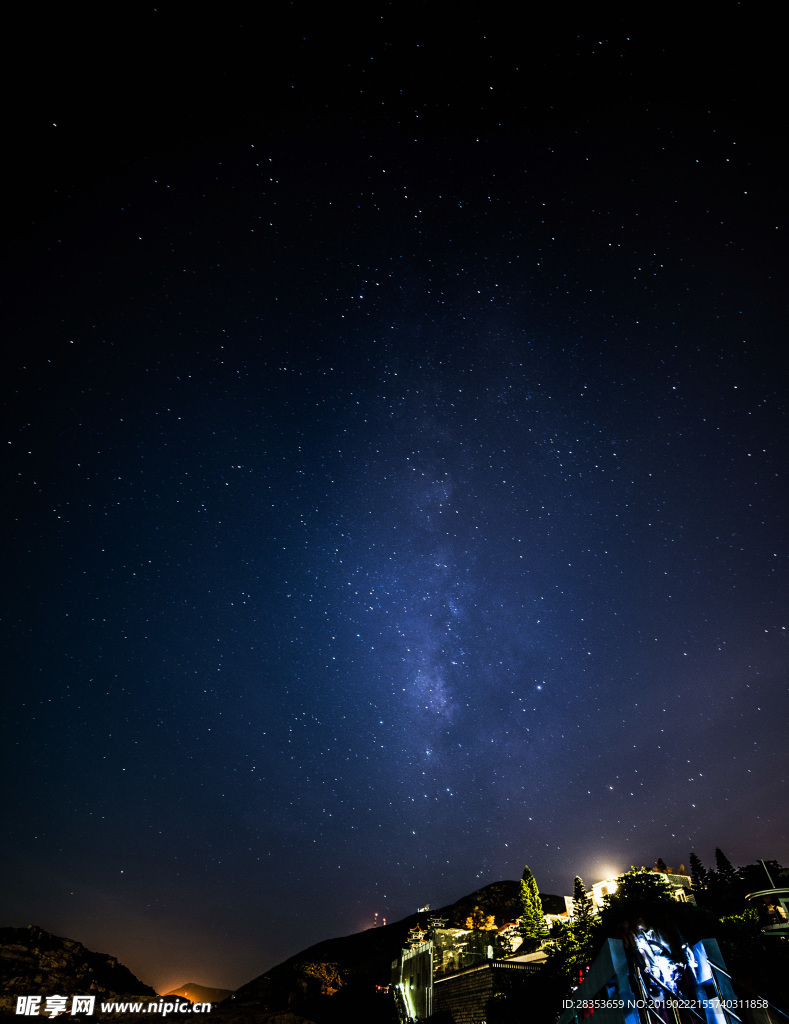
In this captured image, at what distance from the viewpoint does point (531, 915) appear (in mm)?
48031

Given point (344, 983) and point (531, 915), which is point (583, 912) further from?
point (344, 983)

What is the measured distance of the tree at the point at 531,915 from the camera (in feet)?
137

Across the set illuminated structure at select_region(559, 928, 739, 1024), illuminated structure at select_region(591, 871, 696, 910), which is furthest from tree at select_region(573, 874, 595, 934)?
illuminated structure at select_region(559, 928, 739, 1024)

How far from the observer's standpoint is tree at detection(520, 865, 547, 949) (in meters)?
41.7

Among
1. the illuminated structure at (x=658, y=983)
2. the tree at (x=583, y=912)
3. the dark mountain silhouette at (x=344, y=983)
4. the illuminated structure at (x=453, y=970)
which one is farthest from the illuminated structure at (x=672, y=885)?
the illuminated structure at (x=658, y=983)

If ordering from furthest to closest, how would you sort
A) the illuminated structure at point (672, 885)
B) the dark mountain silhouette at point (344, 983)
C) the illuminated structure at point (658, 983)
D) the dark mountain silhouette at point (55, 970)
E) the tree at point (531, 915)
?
the dark mountain silhouette at point (55, 970) → the illuminated structure at point (672, 885) → the dark mountain silhouette at point (344, 983) → the tree at point (531, 915) → the illuminated structure at point (658, 983)

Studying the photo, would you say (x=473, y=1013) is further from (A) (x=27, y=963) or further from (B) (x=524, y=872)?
(A) (x=27, y=963)

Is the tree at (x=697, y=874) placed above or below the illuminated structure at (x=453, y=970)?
above

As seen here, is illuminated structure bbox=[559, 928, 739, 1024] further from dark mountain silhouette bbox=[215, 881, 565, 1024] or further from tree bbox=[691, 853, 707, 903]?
tree bbox=[691, 853, 707, 903]

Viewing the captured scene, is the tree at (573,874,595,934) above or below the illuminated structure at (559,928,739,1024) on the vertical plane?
above

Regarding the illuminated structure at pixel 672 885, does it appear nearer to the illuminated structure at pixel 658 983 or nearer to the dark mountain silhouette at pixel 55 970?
the dark mountain silhouette at pixel 55 970

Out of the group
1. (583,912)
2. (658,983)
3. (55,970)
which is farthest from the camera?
(55,970)

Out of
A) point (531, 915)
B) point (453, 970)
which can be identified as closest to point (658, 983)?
point (453, 970)

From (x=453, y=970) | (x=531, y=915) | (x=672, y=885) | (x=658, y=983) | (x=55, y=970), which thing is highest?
(x=55, y=970)
